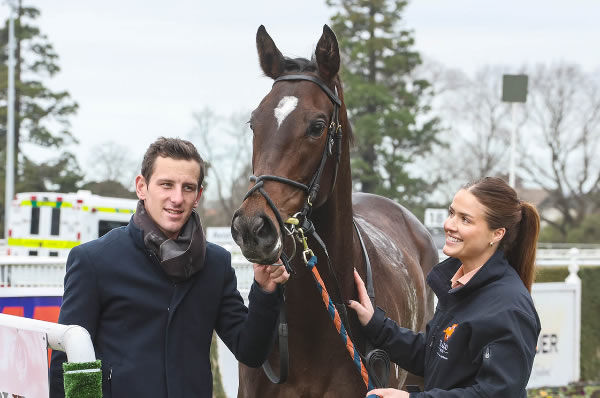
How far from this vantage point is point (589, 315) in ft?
34.0

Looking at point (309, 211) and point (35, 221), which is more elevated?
point (309, 211)

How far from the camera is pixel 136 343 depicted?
241 cm

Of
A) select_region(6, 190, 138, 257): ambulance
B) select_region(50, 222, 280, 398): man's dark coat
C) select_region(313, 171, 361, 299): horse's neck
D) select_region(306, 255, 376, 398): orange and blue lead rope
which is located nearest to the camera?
select_region(50, 222, 280, 398): man's dark coat

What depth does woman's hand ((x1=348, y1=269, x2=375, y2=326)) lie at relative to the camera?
3217 millimetres

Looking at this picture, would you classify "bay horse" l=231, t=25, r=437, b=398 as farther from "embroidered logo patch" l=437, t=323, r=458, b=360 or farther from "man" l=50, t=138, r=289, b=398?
"embroidered logo patch" l=437, t=323, r=458, b=360

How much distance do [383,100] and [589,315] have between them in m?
17.8

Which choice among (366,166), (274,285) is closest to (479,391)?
(274,285)

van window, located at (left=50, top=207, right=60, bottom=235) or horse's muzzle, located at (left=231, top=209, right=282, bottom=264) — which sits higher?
horse's muzzle, located at (left=231, top=209, right=282, bottom=264)

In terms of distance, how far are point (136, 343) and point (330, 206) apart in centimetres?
122

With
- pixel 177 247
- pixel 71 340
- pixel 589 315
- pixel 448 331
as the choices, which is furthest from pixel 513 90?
pixel 71 340

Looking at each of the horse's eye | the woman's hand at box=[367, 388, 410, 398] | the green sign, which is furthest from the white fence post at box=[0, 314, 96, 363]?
the green sign

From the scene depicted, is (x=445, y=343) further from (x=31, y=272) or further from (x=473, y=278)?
(x=31, y=272)

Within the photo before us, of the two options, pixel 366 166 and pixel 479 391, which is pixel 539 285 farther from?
pixel 366 166

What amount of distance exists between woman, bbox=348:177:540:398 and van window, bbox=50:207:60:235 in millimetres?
12601
